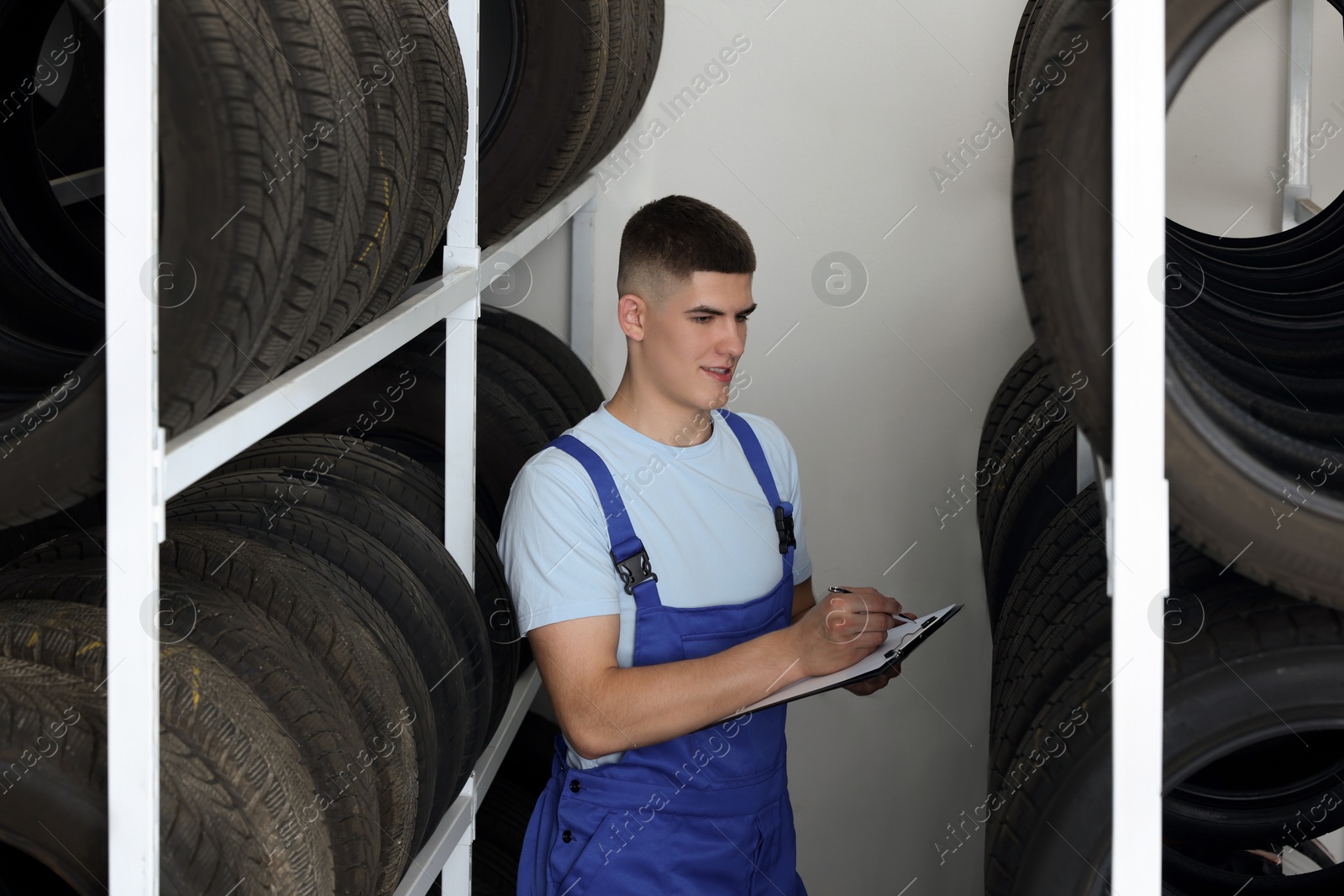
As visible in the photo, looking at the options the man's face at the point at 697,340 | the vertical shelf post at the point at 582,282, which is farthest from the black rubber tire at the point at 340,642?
the vertical shelf post at the point at 582,282

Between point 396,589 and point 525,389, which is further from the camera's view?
point 525,389

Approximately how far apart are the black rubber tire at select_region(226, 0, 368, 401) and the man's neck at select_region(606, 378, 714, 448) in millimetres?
844

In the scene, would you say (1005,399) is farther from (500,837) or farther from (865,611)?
(500,837)

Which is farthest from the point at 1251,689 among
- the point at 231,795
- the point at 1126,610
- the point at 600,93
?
the point at 600,93

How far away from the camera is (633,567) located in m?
1.70

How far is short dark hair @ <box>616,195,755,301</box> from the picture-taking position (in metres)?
1.86

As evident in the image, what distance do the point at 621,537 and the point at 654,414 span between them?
0.25 meters

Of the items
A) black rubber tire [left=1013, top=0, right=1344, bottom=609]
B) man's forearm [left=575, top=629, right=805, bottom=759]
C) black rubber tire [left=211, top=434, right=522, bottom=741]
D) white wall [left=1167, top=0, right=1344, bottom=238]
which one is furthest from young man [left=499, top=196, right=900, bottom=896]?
white wall [left=1167, top=0, right=1344, bottom=238]

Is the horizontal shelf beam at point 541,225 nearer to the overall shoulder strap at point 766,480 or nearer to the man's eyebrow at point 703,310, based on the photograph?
the man's eyebrow at point 703,310

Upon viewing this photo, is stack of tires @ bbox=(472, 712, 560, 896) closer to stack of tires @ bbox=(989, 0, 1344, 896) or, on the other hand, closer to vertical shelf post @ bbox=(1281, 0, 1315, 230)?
stack of tires @ bbox=(989, 0, 1344, 896)

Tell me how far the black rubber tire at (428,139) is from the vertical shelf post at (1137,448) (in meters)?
0.74

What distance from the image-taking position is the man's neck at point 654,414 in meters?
1.85

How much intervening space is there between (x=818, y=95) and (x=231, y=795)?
7.42 ft

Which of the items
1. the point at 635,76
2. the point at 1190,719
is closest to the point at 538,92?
the point at 635,76
